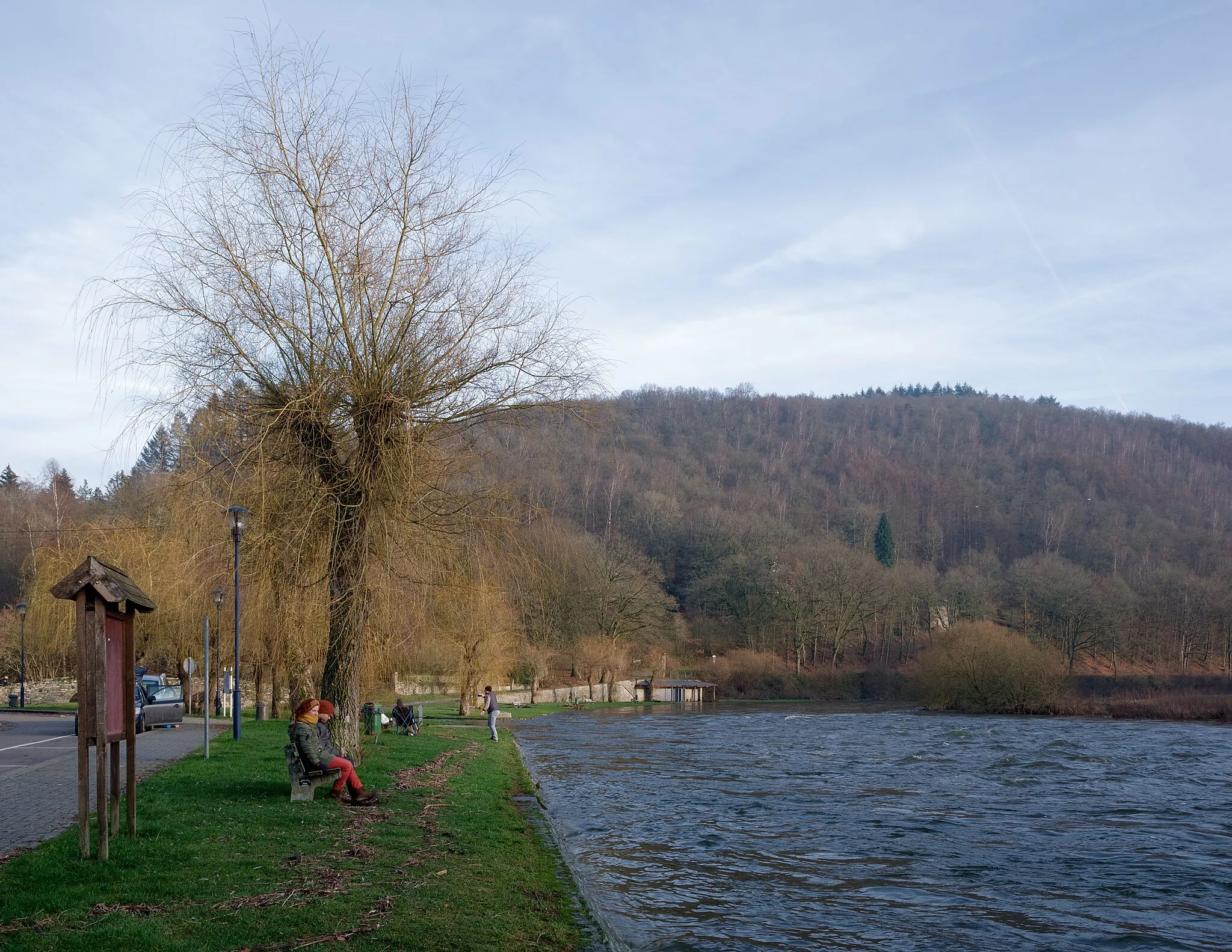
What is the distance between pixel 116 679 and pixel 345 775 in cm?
438

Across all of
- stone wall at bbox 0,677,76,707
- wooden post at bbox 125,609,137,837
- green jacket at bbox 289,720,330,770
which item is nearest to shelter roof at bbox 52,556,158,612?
wooden post at bbox 125,609,137,837

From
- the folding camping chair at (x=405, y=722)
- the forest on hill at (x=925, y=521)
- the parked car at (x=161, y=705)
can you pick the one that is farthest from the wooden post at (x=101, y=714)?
the forest on hill at (x=925, y=521)

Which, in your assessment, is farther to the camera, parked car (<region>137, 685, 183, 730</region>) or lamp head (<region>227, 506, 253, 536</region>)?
parked car (<region>137, 685, 183, 730</region>)

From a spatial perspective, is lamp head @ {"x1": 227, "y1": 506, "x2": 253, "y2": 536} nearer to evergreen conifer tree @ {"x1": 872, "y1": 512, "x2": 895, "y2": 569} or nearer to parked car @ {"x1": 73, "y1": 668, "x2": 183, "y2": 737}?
parked car @ {"x1": 73, "y1": 668, "x2": 183, "y2": 737}

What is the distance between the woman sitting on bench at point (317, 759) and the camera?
1292cm

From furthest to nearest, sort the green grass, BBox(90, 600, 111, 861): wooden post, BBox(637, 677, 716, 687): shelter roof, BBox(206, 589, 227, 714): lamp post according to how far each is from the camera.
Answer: BBox(637, 677, 716, 687): shelter roof, BBox(206, 589, 227, 714): lamp post, BBox(90, 600, 111, 861): wooden post, the green grass

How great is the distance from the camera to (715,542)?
99.6 meters

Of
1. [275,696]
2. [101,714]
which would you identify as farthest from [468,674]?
[101,714]

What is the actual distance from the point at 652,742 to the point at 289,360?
2371 centimetres

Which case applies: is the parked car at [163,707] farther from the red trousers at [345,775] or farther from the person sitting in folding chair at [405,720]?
the red trousers at [345,775]

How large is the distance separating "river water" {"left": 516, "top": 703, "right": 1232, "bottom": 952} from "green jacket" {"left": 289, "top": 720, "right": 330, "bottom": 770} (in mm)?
3444

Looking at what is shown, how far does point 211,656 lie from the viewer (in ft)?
116

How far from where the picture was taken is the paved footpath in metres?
10.9

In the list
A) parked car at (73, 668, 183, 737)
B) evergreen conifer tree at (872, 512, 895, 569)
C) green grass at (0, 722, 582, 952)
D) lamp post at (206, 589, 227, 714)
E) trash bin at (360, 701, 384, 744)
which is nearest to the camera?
green grass at (0, 722, 582, 952)
